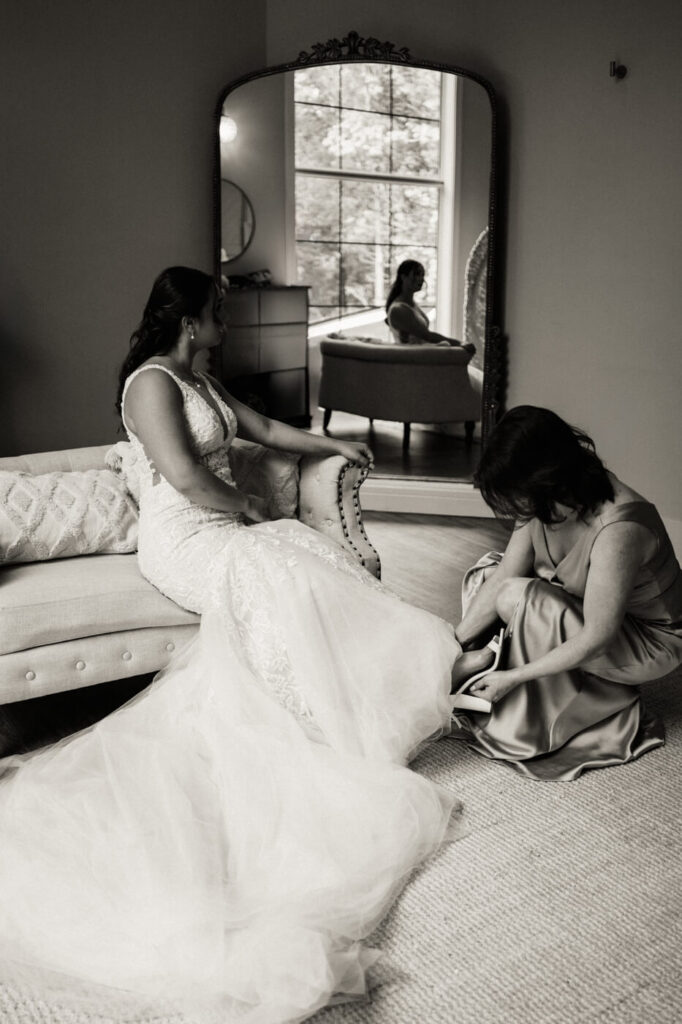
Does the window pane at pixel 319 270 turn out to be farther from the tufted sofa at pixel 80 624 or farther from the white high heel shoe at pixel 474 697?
the white high heel shoe at pixel 474 697

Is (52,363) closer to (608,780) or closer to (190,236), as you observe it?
(190,236)

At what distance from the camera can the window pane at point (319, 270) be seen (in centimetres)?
524

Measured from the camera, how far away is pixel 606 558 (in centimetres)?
229

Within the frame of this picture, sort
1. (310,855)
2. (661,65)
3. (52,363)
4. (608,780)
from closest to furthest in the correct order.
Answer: (310,855), (608,780), (661,65), (52,363)

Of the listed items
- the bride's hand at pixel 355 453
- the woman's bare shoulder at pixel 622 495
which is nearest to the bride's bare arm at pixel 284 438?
the bride's hand at pixel 355 453

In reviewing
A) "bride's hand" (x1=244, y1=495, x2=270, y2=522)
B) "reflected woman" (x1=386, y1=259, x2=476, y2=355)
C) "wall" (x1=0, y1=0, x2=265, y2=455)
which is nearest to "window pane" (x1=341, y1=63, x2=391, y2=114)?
"wall" (x1=0, y1=0, x2=265, y2=455)

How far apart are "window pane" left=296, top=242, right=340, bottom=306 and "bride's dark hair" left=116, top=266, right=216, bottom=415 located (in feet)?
8.49

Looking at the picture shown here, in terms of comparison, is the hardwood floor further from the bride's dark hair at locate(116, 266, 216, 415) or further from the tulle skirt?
the bride's dark hair at locate(116, 266, 216, 415)

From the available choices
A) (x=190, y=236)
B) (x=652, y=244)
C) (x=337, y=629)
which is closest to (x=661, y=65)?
(x=652, y=244)

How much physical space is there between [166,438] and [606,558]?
3.87 ft

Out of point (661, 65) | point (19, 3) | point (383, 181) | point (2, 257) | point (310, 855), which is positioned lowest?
point (310, 855)

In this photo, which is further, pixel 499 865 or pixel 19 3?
pixel 19 3

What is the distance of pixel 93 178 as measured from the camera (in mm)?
5012

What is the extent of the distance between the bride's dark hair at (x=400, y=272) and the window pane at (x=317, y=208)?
15.1 inches
